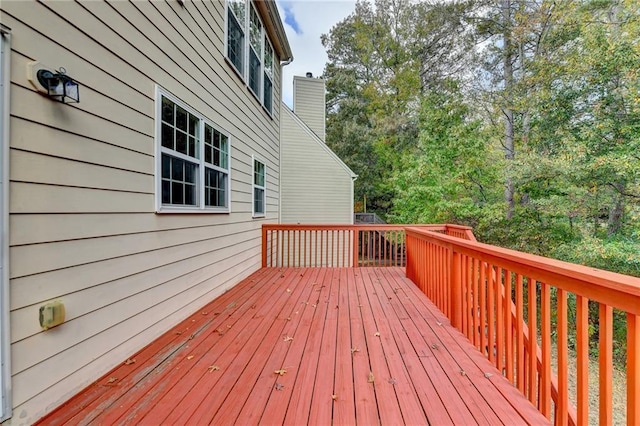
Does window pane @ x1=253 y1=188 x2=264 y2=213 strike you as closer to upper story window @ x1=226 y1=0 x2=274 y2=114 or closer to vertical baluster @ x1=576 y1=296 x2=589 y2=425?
upper story window @ x1=226 y1=0 x2=274 y2=114

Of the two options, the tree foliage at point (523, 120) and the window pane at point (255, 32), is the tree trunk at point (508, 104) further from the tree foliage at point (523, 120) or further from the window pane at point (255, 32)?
the window pane at point (255, 32)

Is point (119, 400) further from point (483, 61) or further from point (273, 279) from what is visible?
point (483, 61)

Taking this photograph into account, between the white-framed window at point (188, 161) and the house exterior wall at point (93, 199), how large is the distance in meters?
0.11

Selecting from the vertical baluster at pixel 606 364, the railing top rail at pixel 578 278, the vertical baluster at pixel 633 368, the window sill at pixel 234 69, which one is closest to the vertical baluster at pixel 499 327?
the railing top rail at pixel 578 278

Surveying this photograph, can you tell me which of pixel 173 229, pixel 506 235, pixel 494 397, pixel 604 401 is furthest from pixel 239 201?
pixel 506 235

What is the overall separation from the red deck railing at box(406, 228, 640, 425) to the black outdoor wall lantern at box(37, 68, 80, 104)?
2.89 m

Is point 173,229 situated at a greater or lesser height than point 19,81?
lesser

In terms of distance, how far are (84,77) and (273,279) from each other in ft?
12.0

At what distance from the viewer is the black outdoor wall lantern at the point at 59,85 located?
1.58 meters

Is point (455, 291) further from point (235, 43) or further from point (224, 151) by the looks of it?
point (235, 43)

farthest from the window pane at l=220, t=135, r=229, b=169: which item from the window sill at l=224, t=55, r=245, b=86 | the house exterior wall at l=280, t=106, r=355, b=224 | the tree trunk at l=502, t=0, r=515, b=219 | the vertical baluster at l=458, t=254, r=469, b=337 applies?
the tree trunk at l=502, t=0, r=515, b=219

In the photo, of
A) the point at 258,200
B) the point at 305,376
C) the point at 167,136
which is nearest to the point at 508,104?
the point at 258,200

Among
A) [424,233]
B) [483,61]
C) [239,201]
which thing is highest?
[483,61]

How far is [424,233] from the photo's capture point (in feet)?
12.7
